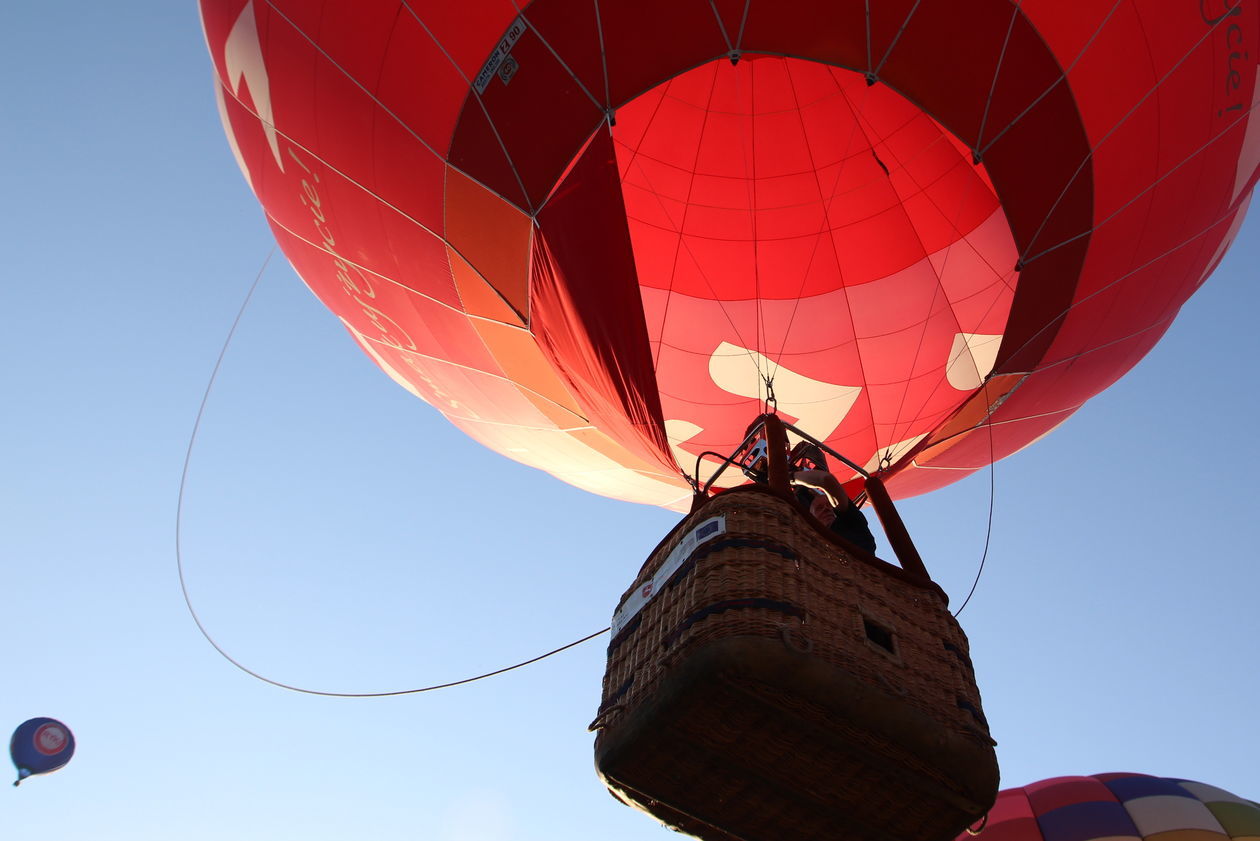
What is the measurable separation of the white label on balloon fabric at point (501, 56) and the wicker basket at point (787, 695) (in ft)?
6.59

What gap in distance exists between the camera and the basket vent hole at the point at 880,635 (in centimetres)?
264

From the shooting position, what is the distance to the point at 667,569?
113 inches

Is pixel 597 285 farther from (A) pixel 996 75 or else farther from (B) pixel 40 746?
(B) pixel 40 746

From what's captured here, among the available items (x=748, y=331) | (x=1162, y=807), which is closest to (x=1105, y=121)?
(x=748, y=331)

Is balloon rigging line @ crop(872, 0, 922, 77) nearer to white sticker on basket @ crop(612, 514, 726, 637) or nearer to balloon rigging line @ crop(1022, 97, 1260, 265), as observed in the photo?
balloon rigging line @ crop(1022, 97, 1260, 265)

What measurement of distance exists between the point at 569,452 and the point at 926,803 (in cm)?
362

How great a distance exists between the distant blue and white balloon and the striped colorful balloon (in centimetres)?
694

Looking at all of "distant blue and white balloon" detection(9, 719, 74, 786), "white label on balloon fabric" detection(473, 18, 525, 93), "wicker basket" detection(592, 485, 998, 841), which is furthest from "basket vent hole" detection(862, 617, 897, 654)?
"distant blue and white balloon" detection(9, 719, 74, 786)

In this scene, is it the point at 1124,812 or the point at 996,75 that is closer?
the point at 996,75

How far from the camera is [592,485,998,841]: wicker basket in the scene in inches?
95.7

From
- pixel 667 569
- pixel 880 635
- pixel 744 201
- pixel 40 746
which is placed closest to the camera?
pixel 880 635

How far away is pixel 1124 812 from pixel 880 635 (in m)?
5.19

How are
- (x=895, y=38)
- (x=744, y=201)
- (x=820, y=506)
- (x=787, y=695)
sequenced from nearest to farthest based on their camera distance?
(x=787, y=695), (x=820, y=506), (x=895, y=38), (x=744, y=201)

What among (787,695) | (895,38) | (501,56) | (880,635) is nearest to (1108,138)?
(895,38)
